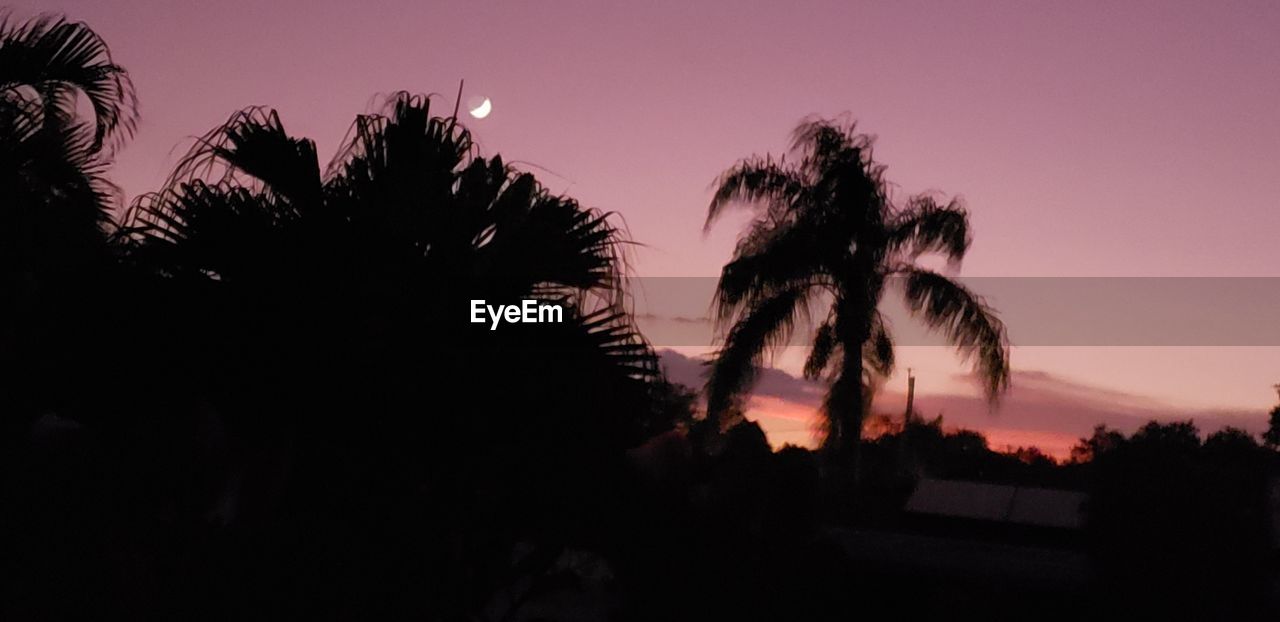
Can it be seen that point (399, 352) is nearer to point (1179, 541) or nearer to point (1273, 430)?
point (1179, 541)

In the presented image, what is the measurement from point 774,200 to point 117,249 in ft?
49.0

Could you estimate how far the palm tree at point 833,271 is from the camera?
763 inches

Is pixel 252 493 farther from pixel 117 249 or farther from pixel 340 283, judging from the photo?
pixel 117 249

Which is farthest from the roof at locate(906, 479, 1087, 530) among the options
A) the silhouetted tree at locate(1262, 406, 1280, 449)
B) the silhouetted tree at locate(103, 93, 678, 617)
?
the silhouetted tree at locate(1262, 406, 1280, 449)

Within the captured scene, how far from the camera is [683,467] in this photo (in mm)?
10352

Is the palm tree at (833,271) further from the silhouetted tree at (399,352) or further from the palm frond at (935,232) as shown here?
the silhouetted tree at (399,352)

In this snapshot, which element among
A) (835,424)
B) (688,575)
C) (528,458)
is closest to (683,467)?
(688,575)
